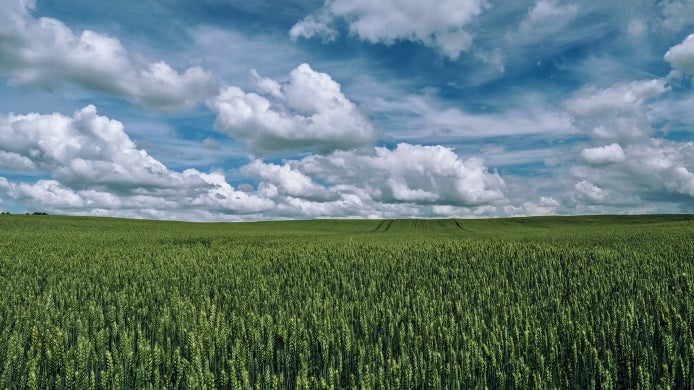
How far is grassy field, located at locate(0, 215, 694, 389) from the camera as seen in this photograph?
4.31m

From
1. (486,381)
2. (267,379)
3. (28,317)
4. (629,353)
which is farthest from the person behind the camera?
(28,317)

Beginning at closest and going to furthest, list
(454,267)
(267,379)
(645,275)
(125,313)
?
1. (267,379)
2. (125,313)
3. (645,275)
4. (454,267)

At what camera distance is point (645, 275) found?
10516mm

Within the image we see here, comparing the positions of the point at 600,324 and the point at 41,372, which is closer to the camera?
the point at 41,372

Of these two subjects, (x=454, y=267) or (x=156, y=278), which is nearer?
(x=156, y=278)

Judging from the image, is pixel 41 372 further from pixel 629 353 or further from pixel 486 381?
pixel 629 353

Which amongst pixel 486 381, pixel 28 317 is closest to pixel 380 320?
pixel 486 381

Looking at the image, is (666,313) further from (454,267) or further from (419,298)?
(454,267)

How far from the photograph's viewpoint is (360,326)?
243 inches

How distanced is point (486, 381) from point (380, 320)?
7.12ft

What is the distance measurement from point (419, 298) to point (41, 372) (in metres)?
5.48

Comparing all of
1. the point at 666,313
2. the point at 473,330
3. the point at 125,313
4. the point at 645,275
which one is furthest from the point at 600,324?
the point at 125,313

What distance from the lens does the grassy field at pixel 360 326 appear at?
4.31 metres

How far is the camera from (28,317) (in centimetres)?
673
